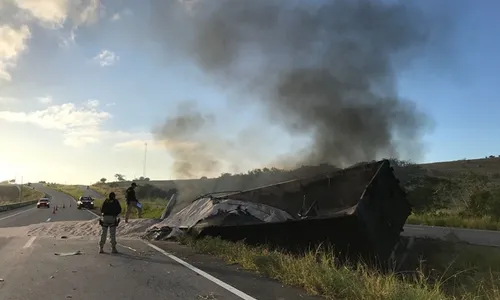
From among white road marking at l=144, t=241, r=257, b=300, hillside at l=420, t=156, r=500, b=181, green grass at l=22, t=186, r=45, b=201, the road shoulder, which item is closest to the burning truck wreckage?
the road shoulder

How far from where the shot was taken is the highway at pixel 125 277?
6.92 metres

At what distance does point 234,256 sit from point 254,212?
14.5 ft

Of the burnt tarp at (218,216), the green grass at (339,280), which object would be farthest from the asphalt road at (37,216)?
the green grass at (339,280)

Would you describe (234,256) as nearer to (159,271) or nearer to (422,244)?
(159,271)

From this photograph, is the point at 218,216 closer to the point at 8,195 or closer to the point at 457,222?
the point at 457,222

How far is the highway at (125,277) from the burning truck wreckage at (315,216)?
2.27 metres

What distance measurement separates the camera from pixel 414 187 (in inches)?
1607

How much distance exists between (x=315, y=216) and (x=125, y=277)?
6.99m

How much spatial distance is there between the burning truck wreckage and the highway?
2.27 meters

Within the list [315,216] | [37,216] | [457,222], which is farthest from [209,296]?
[37,216]

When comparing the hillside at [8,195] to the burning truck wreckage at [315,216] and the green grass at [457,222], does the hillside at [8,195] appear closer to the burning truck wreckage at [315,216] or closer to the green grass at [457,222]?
the green grass at [457,222]

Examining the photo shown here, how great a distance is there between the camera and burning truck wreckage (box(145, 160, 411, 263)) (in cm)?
1271

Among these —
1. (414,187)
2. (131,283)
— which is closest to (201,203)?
(131,283)

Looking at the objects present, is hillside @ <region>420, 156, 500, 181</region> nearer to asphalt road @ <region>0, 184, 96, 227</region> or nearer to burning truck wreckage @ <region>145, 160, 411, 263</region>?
asphalt road @ <region>0, 184, 96, 227</region>
